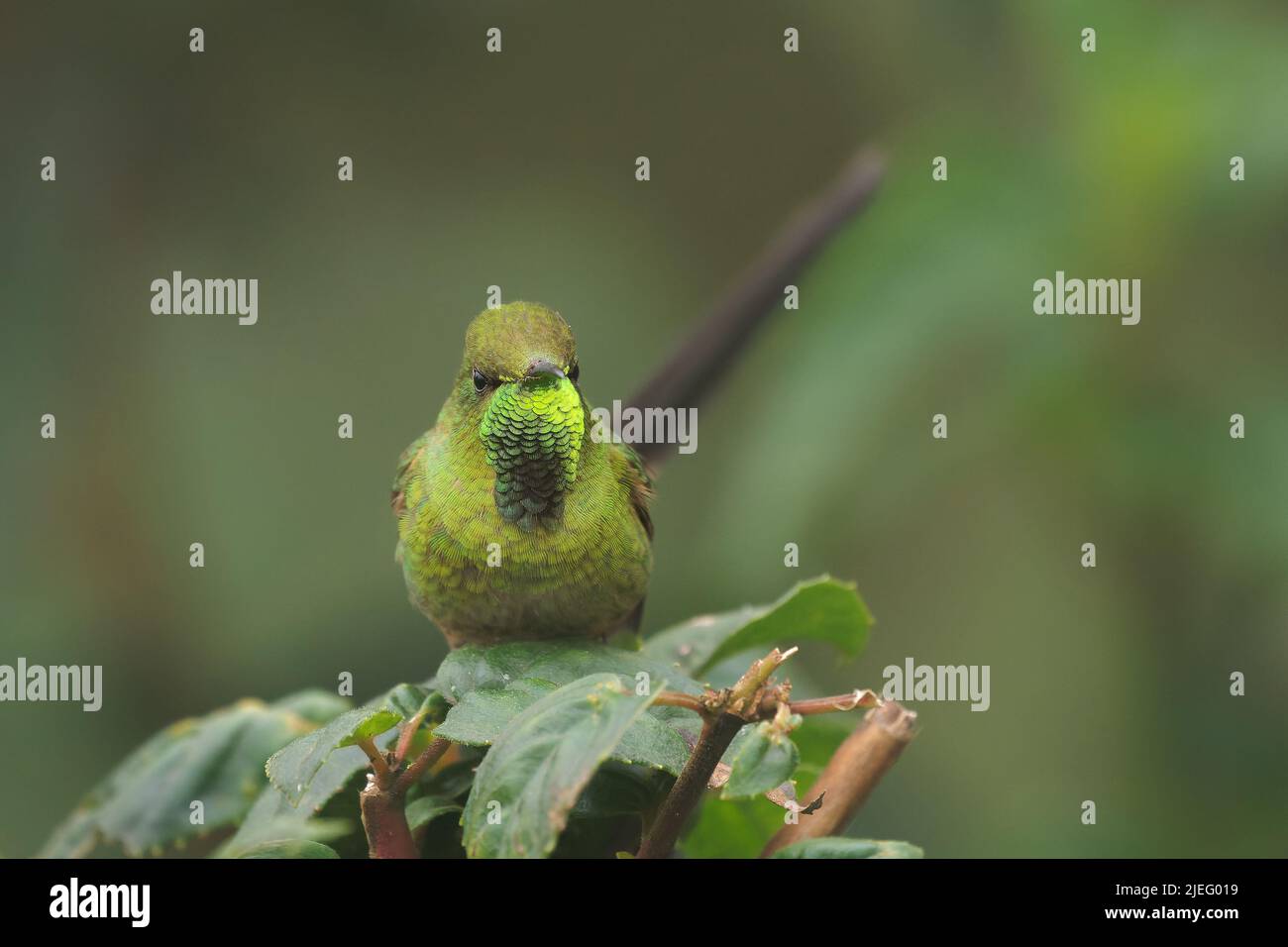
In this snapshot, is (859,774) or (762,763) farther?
(859,774)

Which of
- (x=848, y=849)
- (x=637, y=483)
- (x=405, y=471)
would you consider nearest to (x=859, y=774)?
(x=848, y=849)

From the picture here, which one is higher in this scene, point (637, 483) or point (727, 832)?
point (637, 483)

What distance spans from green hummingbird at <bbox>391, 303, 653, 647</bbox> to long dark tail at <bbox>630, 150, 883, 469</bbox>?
0.35m

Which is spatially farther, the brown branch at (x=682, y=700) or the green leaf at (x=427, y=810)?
the green leaf at (x=427, y=810)

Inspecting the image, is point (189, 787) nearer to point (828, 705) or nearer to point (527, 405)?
point (527, 405)

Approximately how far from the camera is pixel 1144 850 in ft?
9.66

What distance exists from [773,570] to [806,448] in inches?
17.9

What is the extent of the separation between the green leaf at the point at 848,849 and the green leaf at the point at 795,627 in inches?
17.9

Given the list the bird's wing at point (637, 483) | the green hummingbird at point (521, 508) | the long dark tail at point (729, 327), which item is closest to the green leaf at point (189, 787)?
the green hummingbird at point (521, 508)

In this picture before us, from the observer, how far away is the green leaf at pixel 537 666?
1474 mm

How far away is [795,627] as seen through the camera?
5.79ft

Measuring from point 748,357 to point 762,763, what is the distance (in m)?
2.89

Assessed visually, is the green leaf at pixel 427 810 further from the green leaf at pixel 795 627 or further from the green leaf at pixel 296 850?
the green leaf at pixel 795 627
